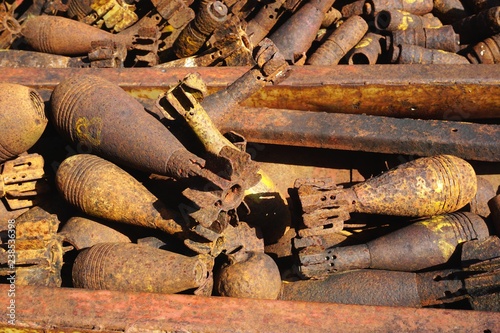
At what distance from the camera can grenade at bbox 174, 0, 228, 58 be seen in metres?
4.43

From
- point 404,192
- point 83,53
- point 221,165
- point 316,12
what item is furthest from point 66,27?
point 404,192

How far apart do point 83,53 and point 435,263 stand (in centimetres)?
358

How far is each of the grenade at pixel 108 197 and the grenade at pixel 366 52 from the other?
7.76 feet

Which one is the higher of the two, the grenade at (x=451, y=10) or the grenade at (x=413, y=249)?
the grenade at (x=451, y=10)

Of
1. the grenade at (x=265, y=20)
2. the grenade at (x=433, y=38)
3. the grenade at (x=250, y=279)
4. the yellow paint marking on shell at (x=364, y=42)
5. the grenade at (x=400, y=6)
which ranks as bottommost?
the grenade at (x=250, y=279)

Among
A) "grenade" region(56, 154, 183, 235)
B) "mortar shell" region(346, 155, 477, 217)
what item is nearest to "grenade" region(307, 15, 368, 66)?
"mortar shell" region(346, 155, 477, 217)

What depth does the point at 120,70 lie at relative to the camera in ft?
13.0

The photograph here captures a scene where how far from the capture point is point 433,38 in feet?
15.1

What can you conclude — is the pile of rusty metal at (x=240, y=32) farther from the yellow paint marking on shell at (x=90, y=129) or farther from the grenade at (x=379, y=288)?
the grenade at (x=379, y=288)

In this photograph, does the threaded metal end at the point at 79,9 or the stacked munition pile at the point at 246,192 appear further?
the threaded metal end at the point at 79,9

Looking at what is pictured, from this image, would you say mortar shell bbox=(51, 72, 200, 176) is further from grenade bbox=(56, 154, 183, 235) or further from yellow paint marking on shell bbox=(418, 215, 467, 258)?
yellow paint marking on shell bbox=(418, 215, 467, 258)

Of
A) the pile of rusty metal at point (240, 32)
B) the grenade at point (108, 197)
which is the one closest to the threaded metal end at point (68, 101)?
the grenade at point (108, 197)

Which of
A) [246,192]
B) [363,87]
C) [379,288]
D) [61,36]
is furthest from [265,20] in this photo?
[379,288]

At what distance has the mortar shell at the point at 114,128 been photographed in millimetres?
3117
